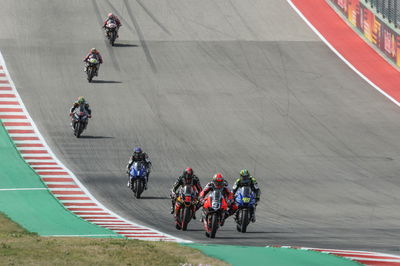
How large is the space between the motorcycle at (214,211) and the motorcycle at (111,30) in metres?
30.4

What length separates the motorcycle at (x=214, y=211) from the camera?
27.4 metres

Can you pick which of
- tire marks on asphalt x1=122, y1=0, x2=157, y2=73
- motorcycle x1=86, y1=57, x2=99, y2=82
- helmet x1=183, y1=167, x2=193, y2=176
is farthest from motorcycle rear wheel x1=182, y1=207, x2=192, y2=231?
tire marks on asphalt x1=122, y1=0, x2=157, y2=73

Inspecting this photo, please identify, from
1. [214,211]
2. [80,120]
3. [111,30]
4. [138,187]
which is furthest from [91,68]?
[214,211]

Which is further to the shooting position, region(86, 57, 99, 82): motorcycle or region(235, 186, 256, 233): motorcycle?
region(86, 57, 99, 82): motorcycle

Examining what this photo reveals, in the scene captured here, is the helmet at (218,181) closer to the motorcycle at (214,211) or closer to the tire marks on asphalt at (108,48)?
the motorcycle at (214,211)

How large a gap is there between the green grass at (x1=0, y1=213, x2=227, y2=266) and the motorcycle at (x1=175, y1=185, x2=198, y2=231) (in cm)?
617

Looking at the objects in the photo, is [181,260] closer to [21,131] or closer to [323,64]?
[21,131]

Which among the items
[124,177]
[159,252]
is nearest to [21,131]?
[124,177]

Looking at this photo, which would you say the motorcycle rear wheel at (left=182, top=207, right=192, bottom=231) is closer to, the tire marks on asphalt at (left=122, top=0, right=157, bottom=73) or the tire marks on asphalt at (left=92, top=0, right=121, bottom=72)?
the tire marks on asphalt at (left=122, top=0, right=157, bottom=73)

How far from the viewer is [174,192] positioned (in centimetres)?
2897

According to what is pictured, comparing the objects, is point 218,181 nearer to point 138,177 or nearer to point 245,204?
point 245,204

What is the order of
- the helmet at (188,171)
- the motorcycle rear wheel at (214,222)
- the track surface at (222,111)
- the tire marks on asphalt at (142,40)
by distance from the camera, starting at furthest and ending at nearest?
1. the tire marks on asphalt at (142,40)
2. the track surface at (222,111)
3. the helmet at (188,171)
4. the motorcycle rear wheel at (214,222)

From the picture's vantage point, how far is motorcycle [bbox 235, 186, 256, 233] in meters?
28.4

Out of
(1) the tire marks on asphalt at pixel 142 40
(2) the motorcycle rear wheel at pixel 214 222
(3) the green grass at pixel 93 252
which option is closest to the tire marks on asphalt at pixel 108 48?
(1) the tire marks on asphalt at pixel 142 40
